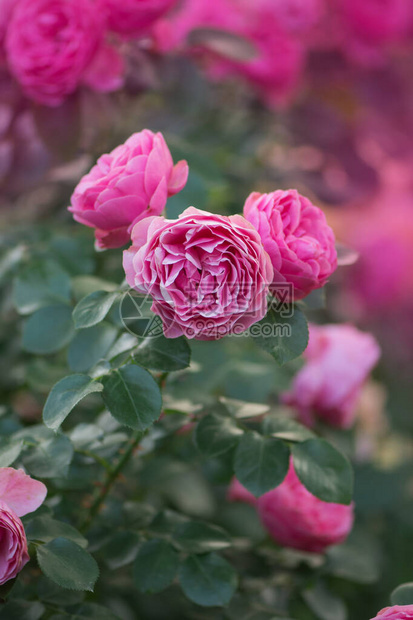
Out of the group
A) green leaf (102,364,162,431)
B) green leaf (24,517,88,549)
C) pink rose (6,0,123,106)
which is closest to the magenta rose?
green leaf (102,364,162,431)

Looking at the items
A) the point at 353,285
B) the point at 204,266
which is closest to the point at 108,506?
the point at 204,266

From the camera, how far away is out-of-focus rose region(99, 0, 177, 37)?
0.67 metres

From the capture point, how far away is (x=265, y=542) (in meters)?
0.66

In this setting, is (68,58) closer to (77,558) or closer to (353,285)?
(77,558)

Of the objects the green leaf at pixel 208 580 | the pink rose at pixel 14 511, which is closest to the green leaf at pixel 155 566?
the green leaf at pixel 208 580

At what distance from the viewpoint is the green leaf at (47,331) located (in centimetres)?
55

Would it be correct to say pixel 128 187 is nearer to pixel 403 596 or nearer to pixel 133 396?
pixel 133 396

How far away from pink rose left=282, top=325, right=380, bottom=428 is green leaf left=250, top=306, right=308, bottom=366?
294mm

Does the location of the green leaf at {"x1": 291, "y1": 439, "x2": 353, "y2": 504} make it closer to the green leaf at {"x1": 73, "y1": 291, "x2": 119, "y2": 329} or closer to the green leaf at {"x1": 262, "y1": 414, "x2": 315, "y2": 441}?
the green leaf at {"x1": 262, "y1": 414, "x2": 315, "y2": 441}

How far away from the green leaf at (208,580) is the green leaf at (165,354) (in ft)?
0.55

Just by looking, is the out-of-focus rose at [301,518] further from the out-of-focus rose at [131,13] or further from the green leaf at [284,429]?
the out-of-focus rose at [131,13]

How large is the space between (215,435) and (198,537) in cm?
8

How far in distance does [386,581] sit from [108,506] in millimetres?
426

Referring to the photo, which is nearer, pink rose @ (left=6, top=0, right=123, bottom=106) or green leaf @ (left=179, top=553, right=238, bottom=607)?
green leaf @ (left=179, top=553, right=238, bottom=607)
